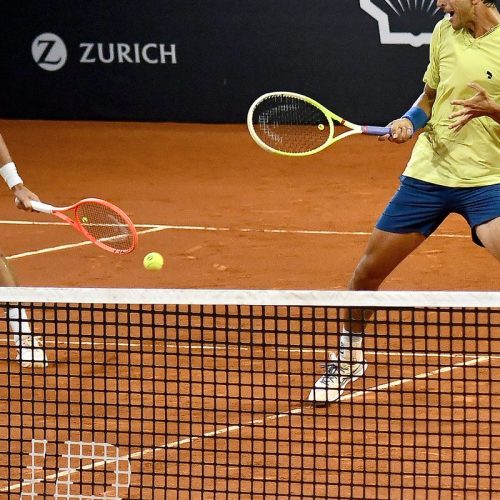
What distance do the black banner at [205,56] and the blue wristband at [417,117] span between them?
328 inches

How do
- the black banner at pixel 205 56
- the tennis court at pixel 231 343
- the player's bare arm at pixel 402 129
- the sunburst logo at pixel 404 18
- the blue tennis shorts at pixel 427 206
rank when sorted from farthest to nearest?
the black banner at pixel 205 56 < the sunburst logo at pixel 404 18 < the blue tennis shorts at pixel 427 206 < the player's bare arm at pixel 402 129 < the tennis court at pixel 231 343

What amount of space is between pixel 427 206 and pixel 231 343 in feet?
3.42

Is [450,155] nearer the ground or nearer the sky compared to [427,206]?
nearer the sky

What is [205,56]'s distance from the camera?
1383cm

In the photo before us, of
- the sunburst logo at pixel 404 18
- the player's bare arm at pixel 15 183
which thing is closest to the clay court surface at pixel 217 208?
the sunburst logo at pixel 404 18

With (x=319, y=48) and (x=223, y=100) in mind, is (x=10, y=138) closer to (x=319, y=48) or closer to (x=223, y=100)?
(x=223, y=100)

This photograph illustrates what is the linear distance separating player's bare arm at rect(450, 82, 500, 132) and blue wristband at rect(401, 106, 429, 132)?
31 cm

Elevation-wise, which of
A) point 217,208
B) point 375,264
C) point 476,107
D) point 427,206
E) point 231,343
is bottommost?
point 217,208

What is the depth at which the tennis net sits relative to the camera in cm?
383

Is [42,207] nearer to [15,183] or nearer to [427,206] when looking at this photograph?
[15,183]

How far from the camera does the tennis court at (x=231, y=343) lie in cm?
420

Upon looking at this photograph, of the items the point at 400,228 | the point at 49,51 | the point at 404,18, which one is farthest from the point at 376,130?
the point at 49,51

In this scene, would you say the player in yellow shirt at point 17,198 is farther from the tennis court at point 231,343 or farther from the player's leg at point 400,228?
the player's leg at point 400,228

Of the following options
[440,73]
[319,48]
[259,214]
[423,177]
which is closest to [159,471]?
[423,177]
